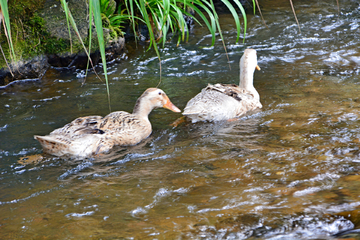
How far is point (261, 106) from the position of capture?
551cm

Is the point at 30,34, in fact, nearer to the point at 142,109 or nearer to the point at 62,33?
the point at 62,33

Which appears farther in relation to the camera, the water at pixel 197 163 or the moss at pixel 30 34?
the moss at pixel 30 34

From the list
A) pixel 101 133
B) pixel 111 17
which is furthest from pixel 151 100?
pixel 111 17

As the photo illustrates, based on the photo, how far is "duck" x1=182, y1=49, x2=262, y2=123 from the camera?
16.4 feet

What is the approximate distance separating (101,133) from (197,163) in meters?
1.38

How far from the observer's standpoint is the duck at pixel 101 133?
414 cm

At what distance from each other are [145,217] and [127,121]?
2.18 metres

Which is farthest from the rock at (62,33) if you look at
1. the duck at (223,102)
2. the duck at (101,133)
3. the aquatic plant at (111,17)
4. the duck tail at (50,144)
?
the duck tail at (50,144)

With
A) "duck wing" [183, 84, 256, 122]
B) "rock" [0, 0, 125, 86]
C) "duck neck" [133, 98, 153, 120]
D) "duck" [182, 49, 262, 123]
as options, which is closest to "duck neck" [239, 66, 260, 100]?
"duck" [182, 49, 262, 123]

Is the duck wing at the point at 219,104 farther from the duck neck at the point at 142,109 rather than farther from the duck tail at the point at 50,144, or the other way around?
the duck tail at the point at 50,144

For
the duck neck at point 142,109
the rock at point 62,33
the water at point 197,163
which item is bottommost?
the water at point 197,163

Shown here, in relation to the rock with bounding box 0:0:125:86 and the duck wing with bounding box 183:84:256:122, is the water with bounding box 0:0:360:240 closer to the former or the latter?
the duck wing with bounding box 183:84:256:122

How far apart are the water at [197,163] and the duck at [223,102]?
0.51 ft

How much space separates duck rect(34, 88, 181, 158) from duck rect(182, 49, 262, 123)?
1.06ft
